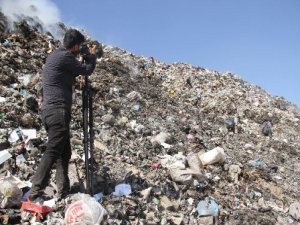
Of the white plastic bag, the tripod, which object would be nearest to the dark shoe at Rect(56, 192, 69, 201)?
the tripod

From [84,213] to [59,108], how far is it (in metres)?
1.14

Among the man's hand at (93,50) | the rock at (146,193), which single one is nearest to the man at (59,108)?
the man's hand at (93,50)

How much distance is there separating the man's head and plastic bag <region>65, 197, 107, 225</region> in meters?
1.65

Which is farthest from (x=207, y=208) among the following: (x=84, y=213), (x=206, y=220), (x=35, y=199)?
(x=35, y=199)

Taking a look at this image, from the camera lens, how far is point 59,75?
440 centimetres

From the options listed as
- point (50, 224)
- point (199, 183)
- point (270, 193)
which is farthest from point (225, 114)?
point (50, 224)

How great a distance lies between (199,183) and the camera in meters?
6.48

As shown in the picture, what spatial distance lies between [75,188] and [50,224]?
0.92 meters

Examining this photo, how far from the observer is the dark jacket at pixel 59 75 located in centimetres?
436

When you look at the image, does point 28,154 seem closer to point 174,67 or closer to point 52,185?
point 52,185

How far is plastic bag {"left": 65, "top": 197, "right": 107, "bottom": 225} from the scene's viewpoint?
3.90m

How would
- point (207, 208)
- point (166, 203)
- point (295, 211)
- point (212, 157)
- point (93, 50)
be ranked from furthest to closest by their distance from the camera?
point (212, 157) → point (295, 211) → point (207, 208) → point (166, 203) → point (93, 50)

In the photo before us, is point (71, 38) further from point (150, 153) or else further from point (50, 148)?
point (150, 153)

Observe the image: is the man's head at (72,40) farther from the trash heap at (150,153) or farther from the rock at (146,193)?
the rock at (146,193)
